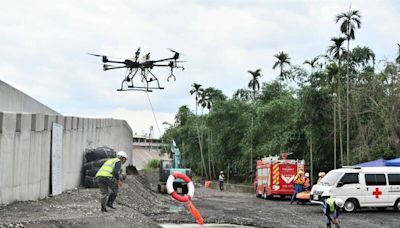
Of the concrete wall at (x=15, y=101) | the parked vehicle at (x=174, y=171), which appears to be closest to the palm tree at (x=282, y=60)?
the parked vehicle at (x=174, y=171)

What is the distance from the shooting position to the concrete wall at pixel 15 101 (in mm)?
17680

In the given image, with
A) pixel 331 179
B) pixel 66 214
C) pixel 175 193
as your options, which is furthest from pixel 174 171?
pixel 66 214

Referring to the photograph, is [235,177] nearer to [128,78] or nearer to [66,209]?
[128,78]

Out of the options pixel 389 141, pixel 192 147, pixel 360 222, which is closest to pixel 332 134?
pixel 389 141

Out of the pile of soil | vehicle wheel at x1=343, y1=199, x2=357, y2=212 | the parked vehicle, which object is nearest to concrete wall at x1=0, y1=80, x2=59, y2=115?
the pile of soil

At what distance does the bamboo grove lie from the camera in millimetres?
36875

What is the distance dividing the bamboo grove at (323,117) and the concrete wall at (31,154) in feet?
70.0

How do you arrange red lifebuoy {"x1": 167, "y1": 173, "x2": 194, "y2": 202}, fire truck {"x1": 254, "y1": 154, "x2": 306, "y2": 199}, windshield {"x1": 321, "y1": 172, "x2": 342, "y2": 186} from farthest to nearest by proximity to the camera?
fire truck {"x1": 254, "y1": 154, "x2": 306, "y2": 199}
windshield {"x1": 321, "y1": 172, "x2": 342, "y2": 186}
red lifebuoy {"x1": 167, "y1": 173, "x2": 194, "y2": 202}

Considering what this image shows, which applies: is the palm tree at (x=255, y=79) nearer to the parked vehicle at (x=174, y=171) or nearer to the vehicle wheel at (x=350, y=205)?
the parked vehicle at (x=174, y=171)

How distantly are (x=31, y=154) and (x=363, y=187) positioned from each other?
14331 millimetres

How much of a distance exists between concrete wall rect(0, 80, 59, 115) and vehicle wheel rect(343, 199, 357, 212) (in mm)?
13532

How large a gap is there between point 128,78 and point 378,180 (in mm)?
11709

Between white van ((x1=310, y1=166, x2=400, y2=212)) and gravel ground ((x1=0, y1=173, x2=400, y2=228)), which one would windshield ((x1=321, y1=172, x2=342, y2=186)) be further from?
gravel ground ((x1=0, y1=173, x2=400, y2=228))

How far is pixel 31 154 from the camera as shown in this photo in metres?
16.1
